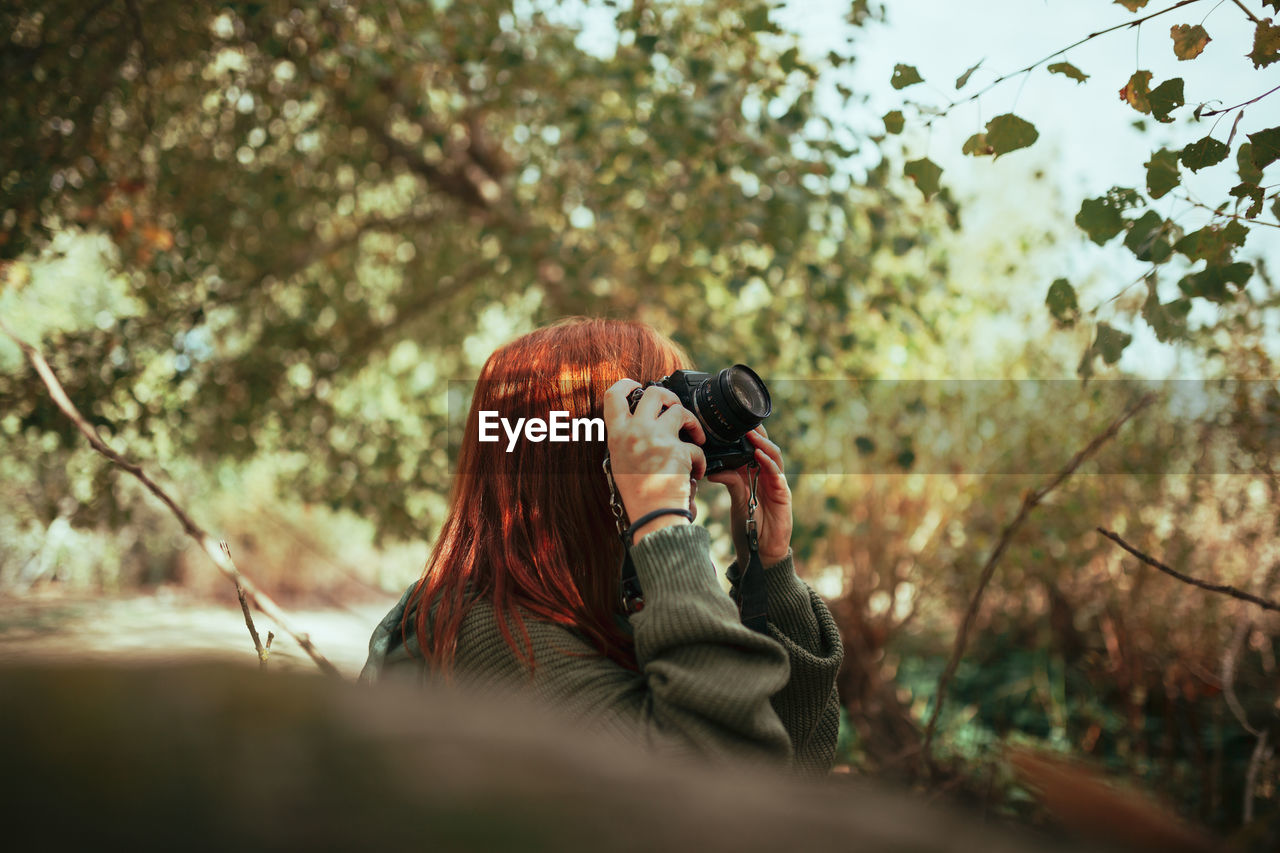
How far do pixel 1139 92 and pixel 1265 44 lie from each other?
0.16 meters

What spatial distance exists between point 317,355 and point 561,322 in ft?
11.3

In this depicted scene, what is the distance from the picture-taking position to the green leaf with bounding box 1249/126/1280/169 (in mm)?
1172

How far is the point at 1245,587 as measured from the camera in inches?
124

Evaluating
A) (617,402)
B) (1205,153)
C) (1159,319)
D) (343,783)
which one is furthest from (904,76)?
(343,783)

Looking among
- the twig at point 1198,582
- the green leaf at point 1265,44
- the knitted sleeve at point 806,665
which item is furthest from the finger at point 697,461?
the green leaf at point 1265,44

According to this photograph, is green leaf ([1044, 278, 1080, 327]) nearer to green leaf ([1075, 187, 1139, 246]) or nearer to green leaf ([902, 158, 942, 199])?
green leaf ([1075, 187, 1139, 246])

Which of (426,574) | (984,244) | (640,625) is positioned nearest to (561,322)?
(426,574)

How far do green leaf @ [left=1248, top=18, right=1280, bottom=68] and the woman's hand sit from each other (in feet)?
3.01

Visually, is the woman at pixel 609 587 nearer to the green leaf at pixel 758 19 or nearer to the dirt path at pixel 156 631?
the dirt path at pixel 156 631

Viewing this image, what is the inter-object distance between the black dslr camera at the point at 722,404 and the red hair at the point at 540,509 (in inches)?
3.5

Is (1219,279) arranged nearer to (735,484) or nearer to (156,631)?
(735,484)

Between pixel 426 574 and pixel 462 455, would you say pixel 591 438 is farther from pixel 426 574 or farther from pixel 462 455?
pixel 426 574

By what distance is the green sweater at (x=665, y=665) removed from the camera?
1.12 metres

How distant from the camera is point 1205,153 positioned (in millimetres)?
1226
